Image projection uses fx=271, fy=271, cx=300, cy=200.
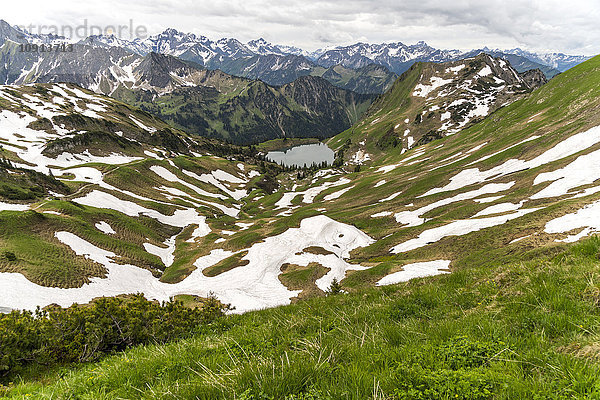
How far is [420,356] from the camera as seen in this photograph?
440cm

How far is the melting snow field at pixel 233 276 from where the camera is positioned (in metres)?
37.6

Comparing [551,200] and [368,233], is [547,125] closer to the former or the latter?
A: [551,200]

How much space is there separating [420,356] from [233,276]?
51.2m

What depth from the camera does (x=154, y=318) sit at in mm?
→ 12977

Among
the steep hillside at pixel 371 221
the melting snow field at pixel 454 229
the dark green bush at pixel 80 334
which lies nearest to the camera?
the dark green bush at pixel 80 334

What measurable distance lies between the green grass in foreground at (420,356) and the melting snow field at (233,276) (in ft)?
97.8

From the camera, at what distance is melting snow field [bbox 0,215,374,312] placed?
37594 millimetres

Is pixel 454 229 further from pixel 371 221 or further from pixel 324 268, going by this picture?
pixel 371 221

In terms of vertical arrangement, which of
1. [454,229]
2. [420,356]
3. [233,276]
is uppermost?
[420,356]

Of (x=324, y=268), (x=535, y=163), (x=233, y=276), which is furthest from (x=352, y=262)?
(x=535, y=163)

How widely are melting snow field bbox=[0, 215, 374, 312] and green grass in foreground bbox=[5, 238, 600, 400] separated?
29.8 meters

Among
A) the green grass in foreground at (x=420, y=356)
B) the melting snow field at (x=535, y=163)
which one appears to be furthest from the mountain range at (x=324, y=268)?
the melting snow field at (x=535, y=163)

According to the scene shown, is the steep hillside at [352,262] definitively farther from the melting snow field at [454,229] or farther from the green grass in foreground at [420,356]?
the melting snow field at [454,229]

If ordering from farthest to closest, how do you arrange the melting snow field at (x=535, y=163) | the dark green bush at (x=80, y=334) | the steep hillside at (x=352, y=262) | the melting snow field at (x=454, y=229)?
the melting snow field at (x=535, y=163) < the melting snow field at (x=454, y=229) < the dark green bush at (x=80, y=334) < the steep hillside at (x=352, y=262)
